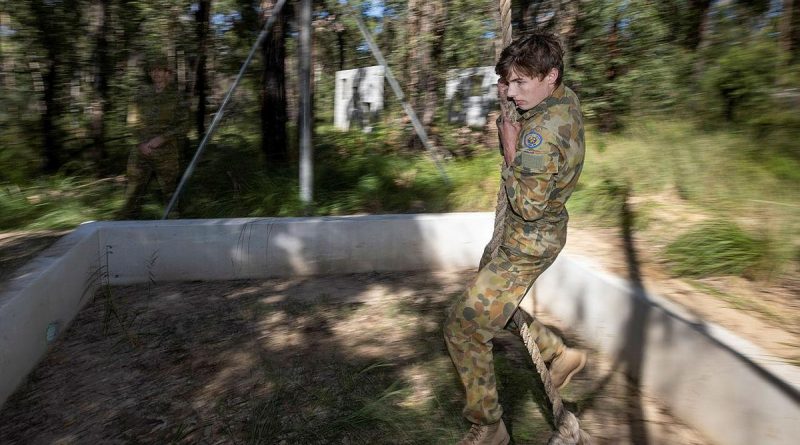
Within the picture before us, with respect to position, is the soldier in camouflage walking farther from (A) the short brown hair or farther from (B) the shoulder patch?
(B) the shoulder patch

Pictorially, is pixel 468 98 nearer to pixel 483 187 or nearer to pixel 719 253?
pixel 483 187

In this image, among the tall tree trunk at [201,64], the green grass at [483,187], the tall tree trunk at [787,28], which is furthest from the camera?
the tall tree trunk at [201,64]

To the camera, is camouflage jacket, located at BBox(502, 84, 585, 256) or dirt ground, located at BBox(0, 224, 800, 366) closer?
camouflage jacket, located at BBox(502, 84, 585, 256)

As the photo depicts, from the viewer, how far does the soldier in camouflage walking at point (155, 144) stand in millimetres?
5434

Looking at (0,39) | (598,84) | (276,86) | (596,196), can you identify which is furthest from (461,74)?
(0,39)

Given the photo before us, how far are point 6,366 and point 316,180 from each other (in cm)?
352

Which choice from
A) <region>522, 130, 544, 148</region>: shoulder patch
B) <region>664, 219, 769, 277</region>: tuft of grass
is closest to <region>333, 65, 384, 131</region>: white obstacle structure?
<region>664, 219, 769, 277</region>: tuft of grass

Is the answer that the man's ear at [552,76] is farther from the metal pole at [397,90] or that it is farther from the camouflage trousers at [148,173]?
→ the camouflage trousers at [148,173]

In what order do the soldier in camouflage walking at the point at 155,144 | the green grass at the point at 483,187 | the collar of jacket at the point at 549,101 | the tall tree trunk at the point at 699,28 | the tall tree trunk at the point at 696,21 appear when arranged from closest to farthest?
the collar of jacket at the point at 549,101 → the green grass at the point at 483,187 → the soldier in camouflage walking at the point at 155,144 → the tall tree trunk at the point at 699,28 → the tall tree trunk at the point at 696,21

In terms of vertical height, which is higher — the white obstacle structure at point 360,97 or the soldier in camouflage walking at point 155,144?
the white obstacle structure at point 360,97

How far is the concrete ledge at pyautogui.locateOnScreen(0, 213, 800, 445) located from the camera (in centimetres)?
225

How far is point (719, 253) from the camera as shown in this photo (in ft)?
11.3

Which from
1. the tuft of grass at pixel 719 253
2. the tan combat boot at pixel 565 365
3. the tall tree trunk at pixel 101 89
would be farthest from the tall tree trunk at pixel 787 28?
the tall tree trunk at pixel 101 89

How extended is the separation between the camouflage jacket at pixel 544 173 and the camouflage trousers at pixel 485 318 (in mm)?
78
